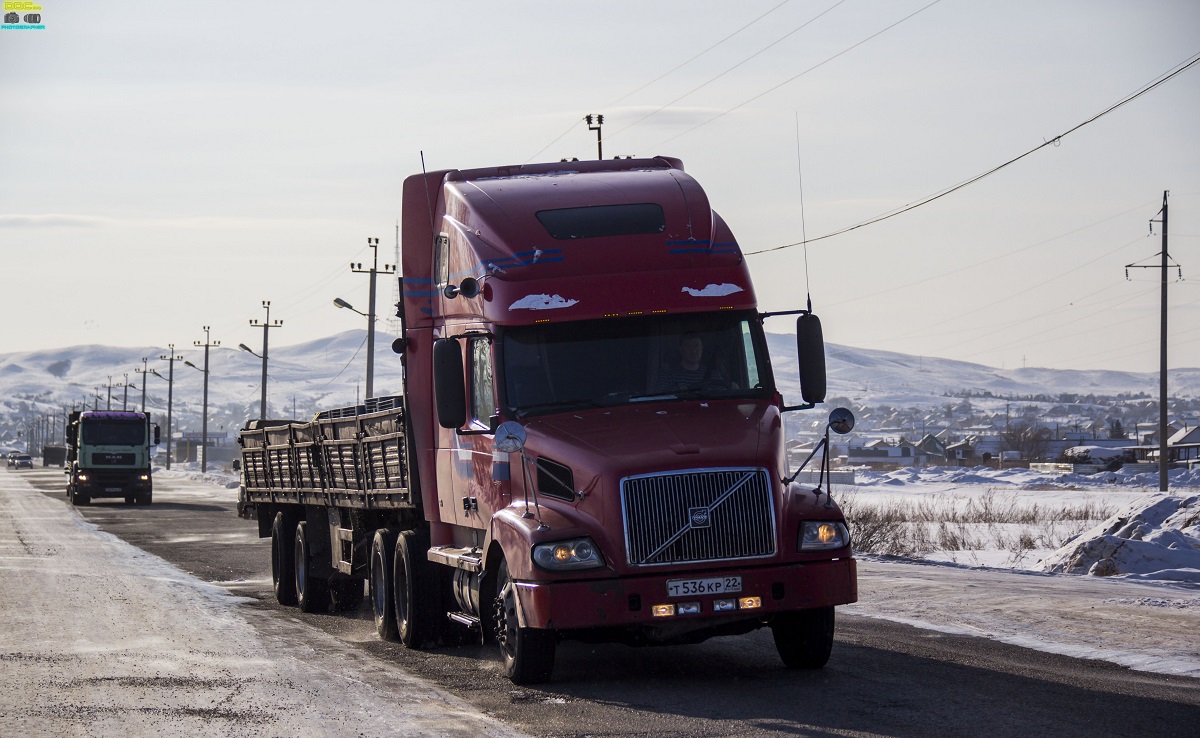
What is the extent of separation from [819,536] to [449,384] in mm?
2952

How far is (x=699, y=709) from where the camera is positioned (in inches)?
373

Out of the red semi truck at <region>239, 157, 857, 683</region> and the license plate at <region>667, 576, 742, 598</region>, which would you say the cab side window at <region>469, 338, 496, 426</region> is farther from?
the license plate at <region>667, 576, 742, 598</region>

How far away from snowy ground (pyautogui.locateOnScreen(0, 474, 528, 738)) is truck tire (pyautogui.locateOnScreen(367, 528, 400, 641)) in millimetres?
496

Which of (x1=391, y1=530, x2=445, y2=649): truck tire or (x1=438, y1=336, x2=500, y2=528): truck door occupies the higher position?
(x1=438, y1=336, x2=500, y2=528): truck door

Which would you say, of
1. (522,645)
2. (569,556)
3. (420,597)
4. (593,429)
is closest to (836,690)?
(569,556)

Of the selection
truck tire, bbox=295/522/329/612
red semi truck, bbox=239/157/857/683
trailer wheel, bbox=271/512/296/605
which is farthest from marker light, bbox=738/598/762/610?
trailer wheel, bbox=271/512/296/605

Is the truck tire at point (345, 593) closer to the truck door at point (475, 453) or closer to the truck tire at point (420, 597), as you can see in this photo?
the truck tire at point (420, 597)

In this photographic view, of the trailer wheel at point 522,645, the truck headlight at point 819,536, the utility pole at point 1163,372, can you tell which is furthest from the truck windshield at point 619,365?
the utility pole at point 1163,372

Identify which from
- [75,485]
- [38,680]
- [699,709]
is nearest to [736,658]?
[699,709]

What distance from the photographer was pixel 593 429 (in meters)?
10.6

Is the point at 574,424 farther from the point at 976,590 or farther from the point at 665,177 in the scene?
the point at 976,590

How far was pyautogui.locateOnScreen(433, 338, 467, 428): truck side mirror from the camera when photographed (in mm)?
10953

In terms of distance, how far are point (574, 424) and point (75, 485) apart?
151ft

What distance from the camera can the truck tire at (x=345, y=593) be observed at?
17.5m
